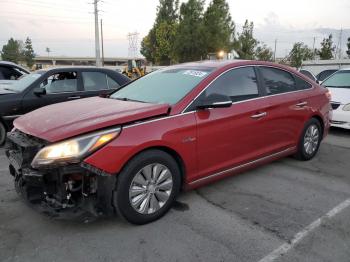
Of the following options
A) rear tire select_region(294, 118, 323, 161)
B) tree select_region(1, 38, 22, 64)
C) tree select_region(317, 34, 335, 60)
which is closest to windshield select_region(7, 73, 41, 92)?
rear tire select_region(294, 118, 323, 161)

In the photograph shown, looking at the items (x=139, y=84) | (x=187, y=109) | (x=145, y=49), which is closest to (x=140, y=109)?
(x=187, y=109)

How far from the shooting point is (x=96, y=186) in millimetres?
3256

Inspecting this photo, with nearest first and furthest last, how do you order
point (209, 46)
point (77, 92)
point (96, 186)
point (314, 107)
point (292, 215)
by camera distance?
point (96, 186) → point (292, 215) → point (314, 107) → point (77, 92) → point (209, 46)

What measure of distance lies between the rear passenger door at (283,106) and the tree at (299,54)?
42.7 meters

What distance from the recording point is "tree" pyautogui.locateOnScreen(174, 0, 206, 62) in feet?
121

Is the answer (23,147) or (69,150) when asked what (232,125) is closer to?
(69,150)

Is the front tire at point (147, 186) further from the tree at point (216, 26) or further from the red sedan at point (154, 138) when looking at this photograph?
the tree at point (216, 26)

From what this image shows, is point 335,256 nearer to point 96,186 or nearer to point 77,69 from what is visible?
point 96,186

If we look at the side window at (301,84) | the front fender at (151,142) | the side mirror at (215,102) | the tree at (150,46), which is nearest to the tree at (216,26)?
the tree at (150,46)

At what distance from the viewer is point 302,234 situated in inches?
134

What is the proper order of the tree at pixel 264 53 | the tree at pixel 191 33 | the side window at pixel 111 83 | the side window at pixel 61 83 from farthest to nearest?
the tree at pixel 264 53, the tree at pixel 191 33, the side window at pixel 111 83, the side window at pixel 61 83

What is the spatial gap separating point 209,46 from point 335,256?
116 ft

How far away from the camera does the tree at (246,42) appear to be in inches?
1487

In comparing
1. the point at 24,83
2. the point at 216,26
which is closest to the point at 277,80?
the point at 24,83
